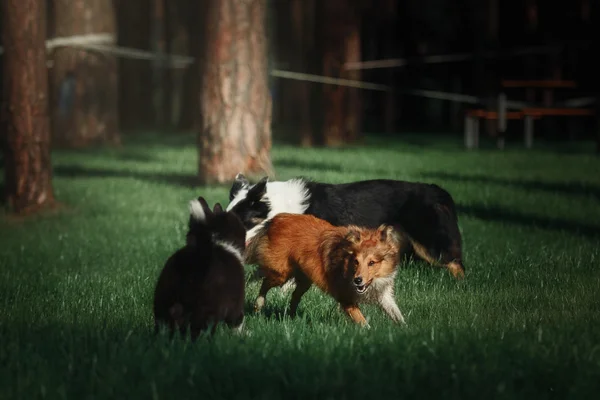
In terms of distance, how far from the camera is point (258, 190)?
752 cm

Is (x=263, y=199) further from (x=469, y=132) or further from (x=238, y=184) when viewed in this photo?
(x=469, y=132)

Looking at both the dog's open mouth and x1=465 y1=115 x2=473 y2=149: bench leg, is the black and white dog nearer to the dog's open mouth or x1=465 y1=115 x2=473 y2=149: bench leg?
the dog's open mouth

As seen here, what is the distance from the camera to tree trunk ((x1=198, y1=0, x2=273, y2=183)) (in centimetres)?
1484

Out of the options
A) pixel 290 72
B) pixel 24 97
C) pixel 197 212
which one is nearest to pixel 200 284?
pixel 197 212

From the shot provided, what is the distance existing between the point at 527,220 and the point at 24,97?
6.01 m

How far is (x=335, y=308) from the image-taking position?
23.4 ft

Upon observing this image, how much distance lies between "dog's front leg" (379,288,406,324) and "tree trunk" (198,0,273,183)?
833 cm

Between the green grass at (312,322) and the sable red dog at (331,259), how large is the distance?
8.1 inches

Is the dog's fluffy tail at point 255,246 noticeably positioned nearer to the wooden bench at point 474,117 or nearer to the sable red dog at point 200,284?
the sable red dog at point 200,284

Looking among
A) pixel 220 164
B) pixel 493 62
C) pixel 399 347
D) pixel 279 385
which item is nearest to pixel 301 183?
pixel 399 347

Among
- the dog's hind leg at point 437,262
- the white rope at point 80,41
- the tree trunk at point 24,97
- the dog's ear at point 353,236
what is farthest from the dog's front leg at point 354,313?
the white rope at point 80,41

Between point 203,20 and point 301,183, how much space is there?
7.33 meters

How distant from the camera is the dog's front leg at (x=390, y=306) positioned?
6.68 m

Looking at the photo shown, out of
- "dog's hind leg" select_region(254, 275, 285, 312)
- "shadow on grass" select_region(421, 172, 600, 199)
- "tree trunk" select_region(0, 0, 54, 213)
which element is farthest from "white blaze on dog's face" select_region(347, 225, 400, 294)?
"shadow on grass" select_region(421, 172, 600, 199)
